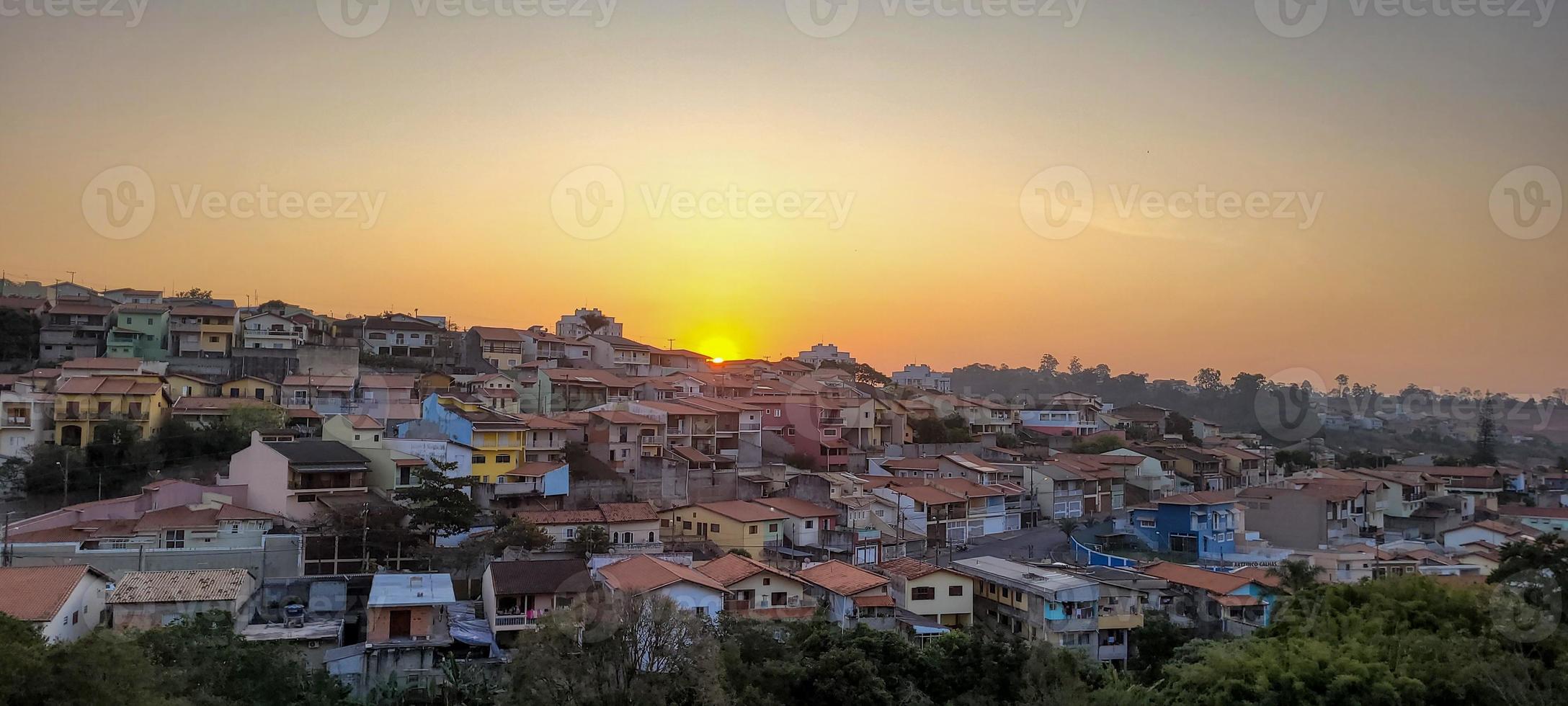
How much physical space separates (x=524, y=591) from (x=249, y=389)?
13946 mm

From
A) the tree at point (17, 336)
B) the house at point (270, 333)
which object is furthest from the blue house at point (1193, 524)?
the tree at point (17, 336)

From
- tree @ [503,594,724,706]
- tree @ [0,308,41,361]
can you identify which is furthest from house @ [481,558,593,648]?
tree @ [0,308,41,361]

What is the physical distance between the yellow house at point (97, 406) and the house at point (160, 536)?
11.4 feet

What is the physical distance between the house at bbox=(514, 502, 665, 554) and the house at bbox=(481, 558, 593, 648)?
2.06 m

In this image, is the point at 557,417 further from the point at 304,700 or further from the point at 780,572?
the point at 304,700

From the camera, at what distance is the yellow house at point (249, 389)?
2472 centimetres

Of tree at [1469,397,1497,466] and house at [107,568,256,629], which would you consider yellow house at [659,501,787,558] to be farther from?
tree at [1469,397,1497,466]

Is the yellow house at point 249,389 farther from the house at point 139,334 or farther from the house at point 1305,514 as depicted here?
the house at point 1305,514

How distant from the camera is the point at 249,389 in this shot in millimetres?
24844

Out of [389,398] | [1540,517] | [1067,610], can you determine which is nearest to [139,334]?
[389,398]

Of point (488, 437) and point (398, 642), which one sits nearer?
point (398, 642)

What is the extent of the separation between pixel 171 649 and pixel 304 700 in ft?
5.41

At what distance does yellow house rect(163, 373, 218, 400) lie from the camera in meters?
23.9

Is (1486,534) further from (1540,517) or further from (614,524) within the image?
(614,524)
